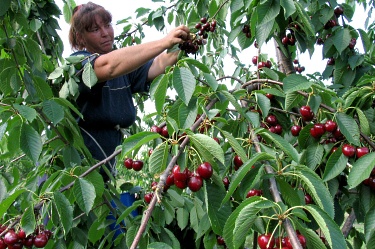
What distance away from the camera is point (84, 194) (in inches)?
54.6

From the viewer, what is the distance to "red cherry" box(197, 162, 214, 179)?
1.07m

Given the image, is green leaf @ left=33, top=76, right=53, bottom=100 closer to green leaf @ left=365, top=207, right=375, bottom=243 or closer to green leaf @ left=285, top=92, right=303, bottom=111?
green leaf @ left=285, top=92, right=303, bottom=111

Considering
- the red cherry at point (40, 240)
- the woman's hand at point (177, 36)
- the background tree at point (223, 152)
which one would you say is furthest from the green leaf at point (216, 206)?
the woman's hand at point (177, 36)

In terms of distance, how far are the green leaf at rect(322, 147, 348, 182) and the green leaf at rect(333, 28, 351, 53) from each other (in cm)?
92

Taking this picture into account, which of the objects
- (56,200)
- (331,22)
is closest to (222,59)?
(331,22)

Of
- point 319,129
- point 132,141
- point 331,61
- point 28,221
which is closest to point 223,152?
point 132,141

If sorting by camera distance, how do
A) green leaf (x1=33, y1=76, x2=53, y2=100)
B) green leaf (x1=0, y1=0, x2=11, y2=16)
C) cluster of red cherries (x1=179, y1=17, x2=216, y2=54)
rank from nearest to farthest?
green leaf (x1=0, y1=0, x2=11, y2=16) < green leaf (x1=33, y1=76, x2=53, y2=100) < cluster of red cherries (x1=179, y1=17, x2=216, y2=54)

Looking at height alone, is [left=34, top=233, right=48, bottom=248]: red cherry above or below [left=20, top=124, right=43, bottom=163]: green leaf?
below

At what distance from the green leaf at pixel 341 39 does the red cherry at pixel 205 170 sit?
4.35 ft

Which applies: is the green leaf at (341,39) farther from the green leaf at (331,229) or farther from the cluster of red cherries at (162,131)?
the green leaf at (331,229)

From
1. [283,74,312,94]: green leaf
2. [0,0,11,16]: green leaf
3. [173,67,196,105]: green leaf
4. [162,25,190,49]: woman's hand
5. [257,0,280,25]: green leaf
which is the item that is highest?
[0,0,11,16]: green leaf

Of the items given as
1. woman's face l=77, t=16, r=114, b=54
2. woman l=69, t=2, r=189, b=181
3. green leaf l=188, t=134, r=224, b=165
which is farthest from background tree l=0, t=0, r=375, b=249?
woman's face l=77, t=16, r=114, b=54

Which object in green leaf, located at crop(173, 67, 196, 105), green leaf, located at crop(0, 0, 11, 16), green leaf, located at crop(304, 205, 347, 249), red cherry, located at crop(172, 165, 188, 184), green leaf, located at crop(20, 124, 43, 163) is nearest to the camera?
green leaf, located at crop(304, 205, 347, 249)

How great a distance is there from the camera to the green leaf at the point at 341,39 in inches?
84.5
